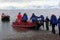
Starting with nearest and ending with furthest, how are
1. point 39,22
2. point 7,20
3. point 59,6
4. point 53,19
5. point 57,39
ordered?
point 57,39 < point 53,19 < point 39,22 < point 7,20 < point 59,6

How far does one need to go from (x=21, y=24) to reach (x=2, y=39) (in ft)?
33.5

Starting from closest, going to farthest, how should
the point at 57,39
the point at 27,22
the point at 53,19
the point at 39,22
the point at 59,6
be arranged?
the point at 57,39 < the point at 53,19 < the point at 39,22 < the point at 27,22 < the point at 59,6

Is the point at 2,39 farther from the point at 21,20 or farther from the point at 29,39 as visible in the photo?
the point at 21,20

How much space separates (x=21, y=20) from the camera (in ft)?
118

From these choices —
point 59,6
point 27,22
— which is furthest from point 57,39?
point 59,6

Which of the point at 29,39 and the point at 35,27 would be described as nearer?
the point at 29,39

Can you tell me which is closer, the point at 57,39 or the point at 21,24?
the point at 57,39

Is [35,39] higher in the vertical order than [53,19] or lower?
lower

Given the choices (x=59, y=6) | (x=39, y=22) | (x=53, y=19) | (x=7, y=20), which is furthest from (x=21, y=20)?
(x=59, y=6)

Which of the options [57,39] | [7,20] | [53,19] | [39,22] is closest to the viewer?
[57,39]

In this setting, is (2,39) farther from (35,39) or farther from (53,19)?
(53,19)

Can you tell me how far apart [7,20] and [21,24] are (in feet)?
53.9

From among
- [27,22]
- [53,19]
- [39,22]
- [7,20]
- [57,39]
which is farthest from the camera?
[7,20]

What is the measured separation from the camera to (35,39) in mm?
25688
